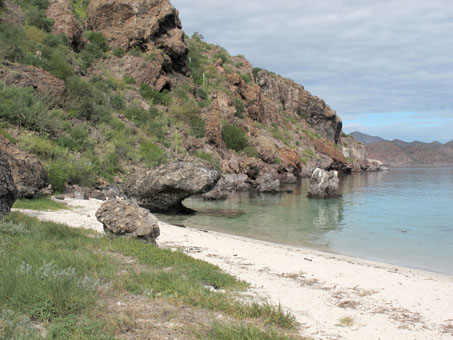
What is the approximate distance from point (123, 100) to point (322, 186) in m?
17.6

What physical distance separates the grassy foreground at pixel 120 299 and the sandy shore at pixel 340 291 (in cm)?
58

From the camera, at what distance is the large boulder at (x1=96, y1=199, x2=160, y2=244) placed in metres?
7.99

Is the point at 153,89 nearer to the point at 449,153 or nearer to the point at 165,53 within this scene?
the point at 165,53

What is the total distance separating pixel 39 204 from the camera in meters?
12.5

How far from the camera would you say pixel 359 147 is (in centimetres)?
8106

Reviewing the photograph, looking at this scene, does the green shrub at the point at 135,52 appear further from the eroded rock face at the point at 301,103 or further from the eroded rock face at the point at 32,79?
the eroded rock face at the point at 301,103

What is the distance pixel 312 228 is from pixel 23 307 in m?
12.3

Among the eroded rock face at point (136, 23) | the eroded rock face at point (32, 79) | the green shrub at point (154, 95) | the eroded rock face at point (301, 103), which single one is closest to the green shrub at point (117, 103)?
the green shrub at point (154, 95)

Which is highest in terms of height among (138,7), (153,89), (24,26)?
(138,7)

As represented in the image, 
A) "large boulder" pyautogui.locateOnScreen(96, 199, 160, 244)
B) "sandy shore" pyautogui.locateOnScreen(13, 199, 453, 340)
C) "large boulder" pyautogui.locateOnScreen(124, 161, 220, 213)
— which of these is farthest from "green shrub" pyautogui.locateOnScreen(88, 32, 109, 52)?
"large boulder" pyautogui.locateOnScreen(96, 199, 160, 244)

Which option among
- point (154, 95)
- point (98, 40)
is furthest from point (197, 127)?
point (98, 40)

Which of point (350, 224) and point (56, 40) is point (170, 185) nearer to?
point (350, 224)

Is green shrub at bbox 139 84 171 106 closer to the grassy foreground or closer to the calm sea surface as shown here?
the calm sea surface

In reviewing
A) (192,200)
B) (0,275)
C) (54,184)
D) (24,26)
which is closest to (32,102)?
(54,184)
